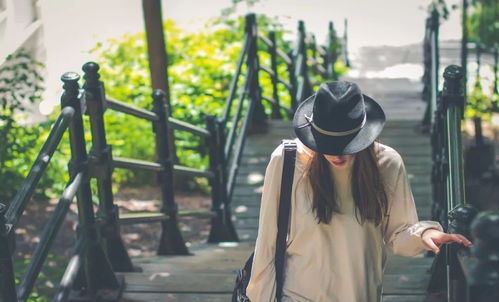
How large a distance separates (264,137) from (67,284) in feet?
17.1

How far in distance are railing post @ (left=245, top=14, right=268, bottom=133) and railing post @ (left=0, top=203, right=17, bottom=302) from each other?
560 cm

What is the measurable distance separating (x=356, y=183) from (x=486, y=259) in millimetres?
1109

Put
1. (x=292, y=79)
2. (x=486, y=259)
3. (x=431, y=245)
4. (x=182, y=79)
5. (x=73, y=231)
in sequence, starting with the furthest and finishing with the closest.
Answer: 1. (x=182, y=79)
2. (x=292, y=79)
3. (x=73, y=231)
4. (x=431, y=245)
5. (x=486, y=259)

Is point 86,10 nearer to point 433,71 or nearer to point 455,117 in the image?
point 433,71

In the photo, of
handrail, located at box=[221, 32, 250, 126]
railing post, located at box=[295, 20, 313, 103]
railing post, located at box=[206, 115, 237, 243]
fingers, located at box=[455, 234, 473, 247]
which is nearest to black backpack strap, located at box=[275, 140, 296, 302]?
fingers, located at box=[455, 234, 473, 247]

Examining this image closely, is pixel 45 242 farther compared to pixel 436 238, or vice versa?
pixel 45 242

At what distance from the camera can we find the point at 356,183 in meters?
2.85

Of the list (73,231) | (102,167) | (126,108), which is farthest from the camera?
(73,231)

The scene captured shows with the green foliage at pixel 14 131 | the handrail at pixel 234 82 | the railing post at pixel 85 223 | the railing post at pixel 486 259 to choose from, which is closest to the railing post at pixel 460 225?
the railing post at pixel 486 259

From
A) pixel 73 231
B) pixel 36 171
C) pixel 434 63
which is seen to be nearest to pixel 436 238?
pixel 36 171

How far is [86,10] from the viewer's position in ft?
47.8

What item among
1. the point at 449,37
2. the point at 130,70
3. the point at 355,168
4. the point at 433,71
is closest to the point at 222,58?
the point at 130,70

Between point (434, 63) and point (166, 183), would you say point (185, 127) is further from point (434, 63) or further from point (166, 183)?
point (434, 63)

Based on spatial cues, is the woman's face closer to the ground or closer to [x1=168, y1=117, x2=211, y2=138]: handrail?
[x1=168, y1=117, x2=211, y2=138]: handrail
